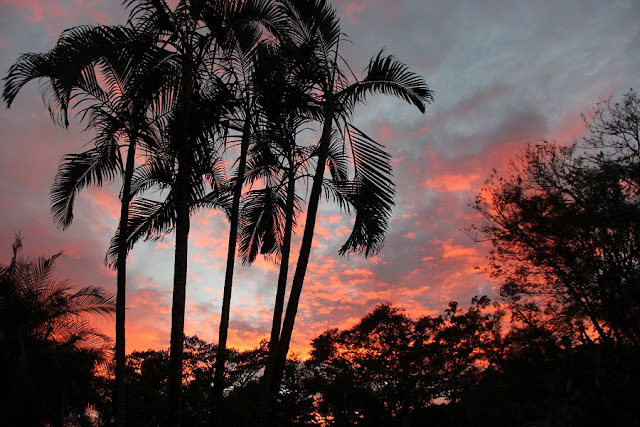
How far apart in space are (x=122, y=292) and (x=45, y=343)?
6.35m

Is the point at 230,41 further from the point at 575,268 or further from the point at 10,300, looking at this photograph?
the point at 575,268

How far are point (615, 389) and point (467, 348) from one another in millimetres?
22322

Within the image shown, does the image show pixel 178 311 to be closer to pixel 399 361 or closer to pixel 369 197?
pixel 369 197

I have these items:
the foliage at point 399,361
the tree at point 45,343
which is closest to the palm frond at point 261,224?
the tree at point 45,343

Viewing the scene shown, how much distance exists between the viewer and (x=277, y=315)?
8383 millimetres

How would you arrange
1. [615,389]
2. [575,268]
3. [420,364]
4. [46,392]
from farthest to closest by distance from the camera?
[420,364], [575,268], [46,392], [615,389]

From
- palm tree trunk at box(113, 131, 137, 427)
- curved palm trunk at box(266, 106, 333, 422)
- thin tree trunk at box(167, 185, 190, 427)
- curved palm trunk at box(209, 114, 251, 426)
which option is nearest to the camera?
thin tree trunk at box(167, 185, 190, 427)

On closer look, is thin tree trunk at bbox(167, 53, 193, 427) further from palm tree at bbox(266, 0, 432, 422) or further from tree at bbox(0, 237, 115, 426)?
tree at bbox(0, 237, 115, 426)

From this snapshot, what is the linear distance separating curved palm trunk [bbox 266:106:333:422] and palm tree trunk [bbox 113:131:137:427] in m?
3.85

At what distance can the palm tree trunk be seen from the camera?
30.7 ft

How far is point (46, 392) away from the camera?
13.6 meters

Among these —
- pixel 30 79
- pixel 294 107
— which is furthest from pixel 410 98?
pixel 30 79

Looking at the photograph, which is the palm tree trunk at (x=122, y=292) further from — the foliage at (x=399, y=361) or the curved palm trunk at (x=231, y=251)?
the foliage at (x=399, y=361)

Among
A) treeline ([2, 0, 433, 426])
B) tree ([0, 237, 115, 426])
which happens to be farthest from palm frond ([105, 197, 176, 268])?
tree ([0, 237, 115, 426])
